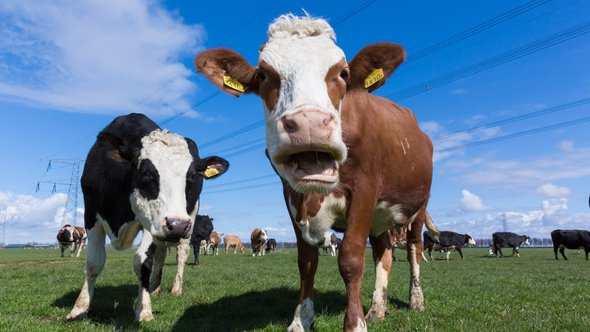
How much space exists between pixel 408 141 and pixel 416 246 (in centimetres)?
201

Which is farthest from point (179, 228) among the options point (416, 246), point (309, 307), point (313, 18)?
point (416, 246)

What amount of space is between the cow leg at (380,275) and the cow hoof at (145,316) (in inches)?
115

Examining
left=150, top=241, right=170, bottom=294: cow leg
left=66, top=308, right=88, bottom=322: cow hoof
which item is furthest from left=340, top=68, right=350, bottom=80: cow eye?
left=150, top=241, right=170, bottom=294: cow leg

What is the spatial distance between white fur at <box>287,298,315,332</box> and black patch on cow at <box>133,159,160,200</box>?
241 cm

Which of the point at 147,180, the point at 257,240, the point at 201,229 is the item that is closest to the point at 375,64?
the point at 147,180

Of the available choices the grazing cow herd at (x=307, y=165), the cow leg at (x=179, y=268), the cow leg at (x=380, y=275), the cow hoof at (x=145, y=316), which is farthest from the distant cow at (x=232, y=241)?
the cow leg at (x=380, y=275)

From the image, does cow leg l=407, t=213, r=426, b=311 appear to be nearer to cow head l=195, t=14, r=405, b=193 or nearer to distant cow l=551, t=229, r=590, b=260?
cow head l=195, t=14, r=405, b=193

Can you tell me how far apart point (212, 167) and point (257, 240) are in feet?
104

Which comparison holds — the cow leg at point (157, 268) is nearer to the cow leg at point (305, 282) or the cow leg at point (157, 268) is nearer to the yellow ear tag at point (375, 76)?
the cow leg at point (305, 282)

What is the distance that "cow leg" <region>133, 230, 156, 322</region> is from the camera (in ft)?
19.2

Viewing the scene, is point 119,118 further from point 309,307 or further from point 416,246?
point 416,246

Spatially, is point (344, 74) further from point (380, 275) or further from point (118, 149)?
point (118, 149)

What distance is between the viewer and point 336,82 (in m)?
3.77

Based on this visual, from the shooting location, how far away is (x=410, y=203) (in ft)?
18.7
